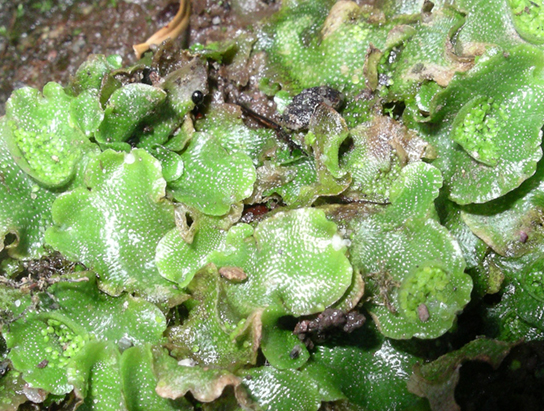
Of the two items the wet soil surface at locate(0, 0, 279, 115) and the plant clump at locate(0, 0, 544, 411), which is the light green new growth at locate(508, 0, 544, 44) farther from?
the wet soil surface at locate(0, 0, 279, 115)

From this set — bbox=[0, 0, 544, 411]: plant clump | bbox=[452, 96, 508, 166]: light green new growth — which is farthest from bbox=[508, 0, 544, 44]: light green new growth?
bbox=[452, 96, 508, 166]: light green new growth

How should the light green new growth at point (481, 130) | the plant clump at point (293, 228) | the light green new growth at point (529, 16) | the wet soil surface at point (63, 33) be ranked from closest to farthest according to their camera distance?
the plant clump at point (293, 228), the light green new growth at point (481, 130), the light green new growth at point (529, 16), the wet soil surface at point (63, 33)

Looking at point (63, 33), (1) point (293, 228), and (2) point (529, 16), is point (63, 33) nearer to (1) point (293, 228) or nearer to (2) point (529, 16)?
(1) point (293, 228)

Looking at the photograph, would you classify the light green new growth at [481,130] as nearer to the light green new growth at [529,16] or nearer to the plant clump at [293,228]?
the plant clump at [293,228]

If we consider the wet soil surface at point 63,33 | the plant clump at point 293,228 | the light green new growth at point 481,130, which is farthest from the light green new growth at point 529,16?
the wet soil surface at point 63,33

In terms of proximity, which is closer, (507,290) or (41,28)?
(507,290)

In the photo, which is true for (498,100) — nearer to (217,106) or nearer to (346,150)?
(346,150)

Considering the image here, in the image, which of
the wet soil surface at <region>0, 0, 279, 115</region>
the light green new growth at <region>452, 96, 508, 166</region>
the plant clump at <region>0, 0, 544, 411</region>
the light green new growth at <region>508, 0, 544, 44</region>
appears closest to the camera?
the plant clump at <region>0, 0, 544, 411</region>

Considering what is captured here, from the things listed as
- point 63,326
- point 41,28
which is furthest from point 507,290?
point 41,28
